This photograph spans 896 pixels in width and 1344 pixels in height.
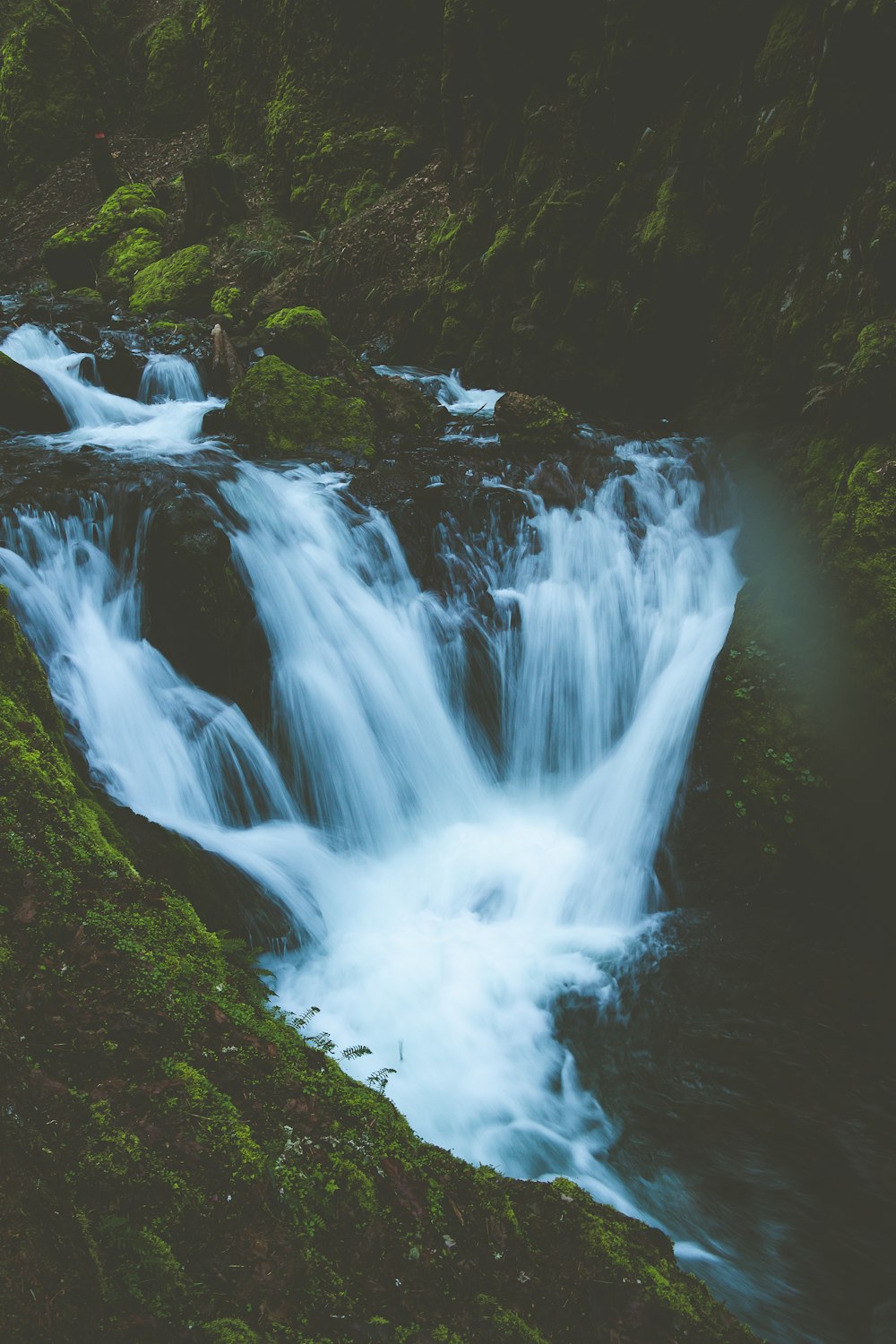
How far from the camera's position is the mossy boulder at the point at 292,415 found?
30.3 ft

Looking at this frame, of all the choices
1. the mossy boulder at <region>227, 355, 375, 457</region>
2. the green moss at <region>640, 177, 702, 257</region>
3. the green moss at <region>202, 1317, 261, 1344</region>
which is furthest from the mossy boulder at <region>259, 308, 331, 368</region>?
the green moss at <region>202, 1317, 261, 1344</region>

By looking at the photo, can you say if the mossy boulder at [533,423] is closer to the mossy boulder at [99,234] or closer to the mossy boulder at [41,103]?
the mossy boulder at [99,234]

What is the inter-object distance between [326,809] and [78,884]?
3.89 metres

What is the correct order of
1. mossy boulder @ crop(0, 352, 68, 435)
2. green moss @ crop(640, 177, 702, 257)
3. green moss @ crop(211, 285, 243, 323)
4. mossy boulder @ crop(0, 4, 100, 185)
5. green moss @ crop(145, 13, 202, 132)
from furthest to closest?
1. mossy boulder @ crop(0, 4, 100, 185)
2. green moss @ crop(145, 13, 202, 132)
3. green moss @ crop(211, 285, 243, 323)
4. mossy boulder @ crop(0, 352, 68, 435)
5. green moss @ crop(640, 177, 702, 257)

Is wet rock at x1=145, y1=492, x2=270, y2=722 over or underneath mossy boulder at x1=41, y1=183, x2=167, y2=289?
underneath

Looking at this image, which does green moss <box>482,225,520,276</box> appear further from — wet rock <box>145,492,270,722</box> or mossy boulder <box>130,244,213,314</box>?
wet rock <box>145,492,270,722</box>

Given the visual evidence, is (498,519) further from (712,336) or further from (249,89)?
(249,89)

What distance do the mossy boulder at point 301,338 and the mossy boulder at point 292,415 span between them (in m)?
1.37

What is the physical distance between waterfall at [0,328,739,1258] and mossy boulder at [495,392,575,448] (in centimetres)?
123

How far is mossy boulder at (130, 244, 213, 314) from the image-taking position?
539 inches

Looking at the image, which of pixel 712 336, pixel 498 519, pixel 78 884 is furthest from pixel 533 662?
pixel 78 884

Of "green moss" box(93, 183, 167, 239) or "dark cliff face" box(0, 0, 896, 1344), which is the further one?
"green moss" box(93, 183, 167, 239)

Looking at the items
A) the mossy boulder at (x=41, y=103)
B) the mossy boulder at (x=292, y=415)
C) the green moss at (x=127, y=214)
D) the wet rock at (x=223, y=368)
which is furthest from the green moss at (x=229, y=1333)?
the mossy boulder at (x=41, y=103)

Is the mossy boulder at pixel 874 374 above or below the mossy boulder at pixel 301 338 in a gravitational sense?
below
